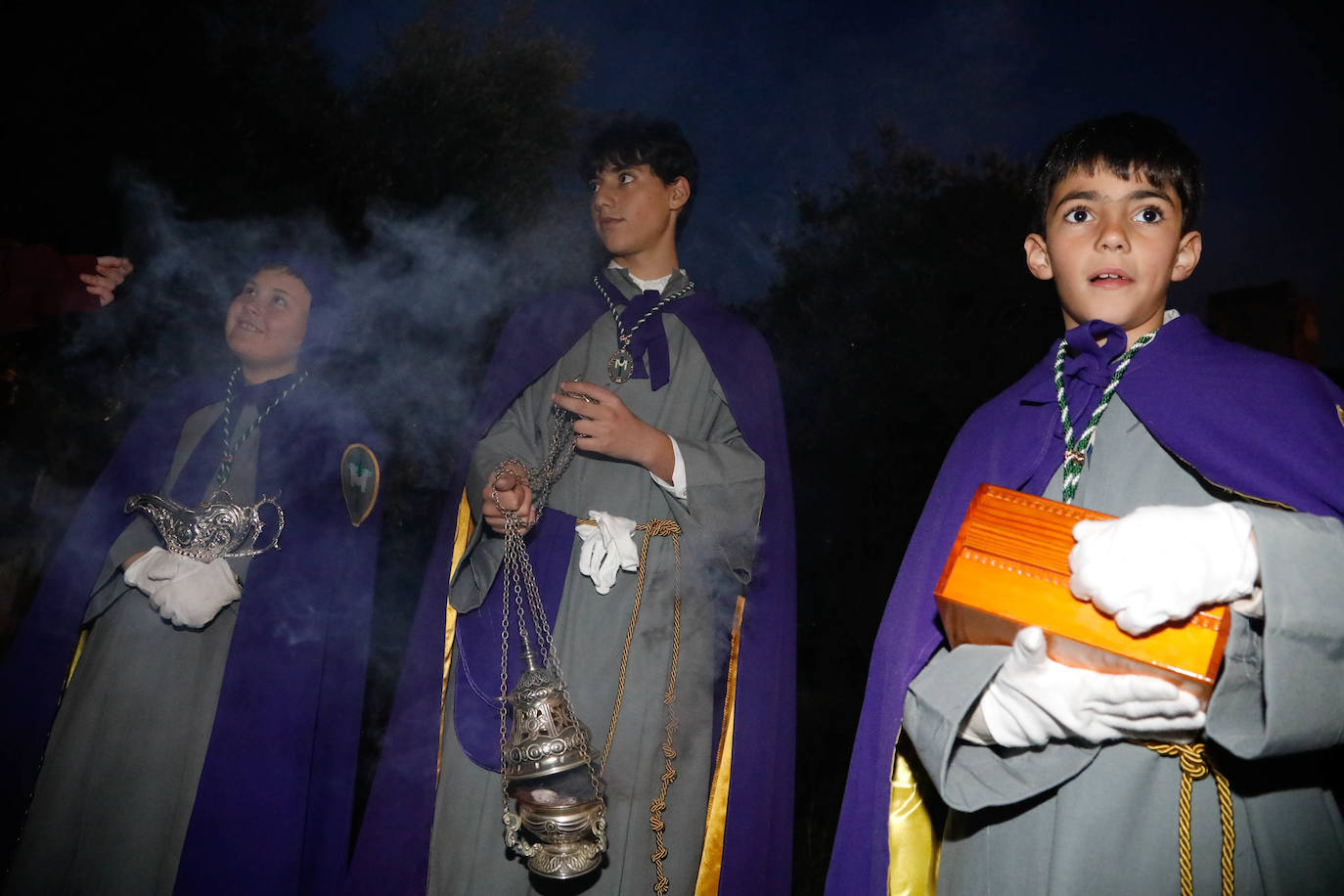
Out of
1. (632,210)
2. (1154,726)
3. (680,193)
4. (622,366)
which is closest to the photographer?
(1154,726)

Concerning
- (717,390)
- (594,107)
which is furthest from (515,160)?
(717,390)

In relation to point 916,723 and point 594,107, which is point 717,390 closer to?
point 916,723

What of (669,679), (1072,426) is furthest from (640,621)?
(1072,426)

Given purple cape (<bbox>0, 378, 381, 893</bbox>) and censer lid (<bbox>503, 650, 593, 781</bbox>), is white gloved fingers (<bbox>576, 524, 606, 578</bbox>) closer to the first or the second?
censer lid (<bbox>503, 650, 593, 781</bbox>)

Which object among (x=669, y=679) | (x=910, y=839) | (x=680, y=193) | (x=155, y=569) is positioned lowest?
(x=910, y=839)

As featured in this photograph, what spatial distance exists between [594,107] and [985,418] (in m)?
3.17

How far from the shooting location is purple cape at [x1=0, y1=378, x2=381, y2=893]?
2.64 meters

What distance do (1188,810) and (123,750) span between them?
2929 millimetres

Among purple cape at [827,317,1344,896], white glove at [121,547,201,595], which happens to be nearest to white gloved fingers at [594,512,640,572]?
purple cape at [827,317,1344,896]

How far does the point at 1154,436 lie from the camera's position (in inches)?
69.4

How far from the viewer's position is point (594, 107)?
4.51 meters

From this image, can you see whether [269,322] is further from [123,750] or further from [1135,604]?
[1135,604]

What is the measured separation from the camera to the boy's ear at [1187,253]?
76.4 inches

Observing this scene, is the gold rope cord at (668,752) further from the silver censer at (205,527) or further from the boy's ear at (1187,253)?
the boy's ear at (1187,253)
